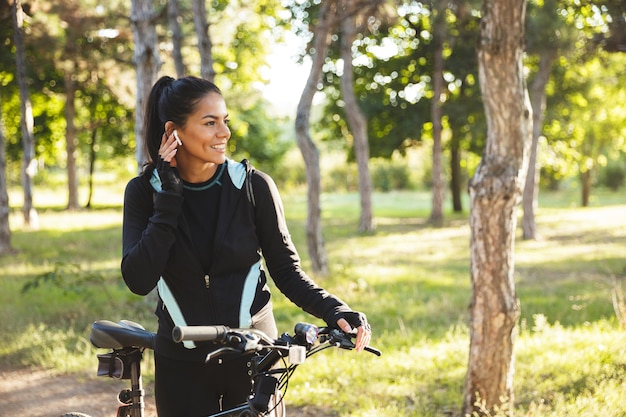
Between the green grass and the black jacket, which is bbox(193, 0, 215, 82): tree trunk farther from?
the black jacket

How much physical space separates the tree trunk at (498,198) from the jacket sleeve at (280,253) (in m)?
2.66

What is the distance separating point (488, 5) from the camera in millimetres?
5270

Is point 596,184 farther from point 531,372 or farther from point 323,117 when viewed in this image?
point 531,372

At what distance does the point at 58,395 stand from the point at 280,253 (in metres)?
4.61

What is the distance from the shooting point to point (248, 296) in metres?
2.88

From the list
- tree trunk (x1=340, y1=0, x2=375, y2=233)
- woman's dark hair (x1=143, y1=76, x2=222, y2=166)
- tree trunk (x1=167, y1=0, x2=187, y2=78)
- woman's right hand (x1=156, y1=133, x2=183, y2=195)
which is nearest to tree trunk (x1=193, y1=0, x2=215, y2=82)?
tree trunk (x1=167, y1=0, x2=187, y2=78)

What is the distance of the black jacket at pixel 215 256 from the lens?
9.05ft

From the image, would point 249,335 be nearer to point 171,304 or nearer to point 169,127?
point 171,304

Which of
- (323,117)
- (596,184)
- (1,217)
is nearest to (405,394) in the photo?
(1,217)

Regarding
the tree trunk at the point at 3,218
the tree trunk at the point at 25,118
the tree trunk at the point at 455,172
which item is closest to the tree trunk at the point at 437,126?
the tree trunk at the point at 455,172

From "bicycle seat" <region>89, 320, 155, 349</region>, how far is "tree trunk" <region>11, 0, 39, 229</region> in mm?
15456

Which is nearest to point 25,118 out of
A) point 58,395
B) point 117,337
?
point 58,395

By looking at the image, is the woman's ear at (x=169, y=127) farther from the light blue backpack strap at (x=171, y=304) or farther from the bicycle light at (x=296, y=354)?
the bicycle light at (x=296, y=354)

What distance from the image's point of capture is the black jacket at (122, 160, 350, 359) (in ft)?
9.05
